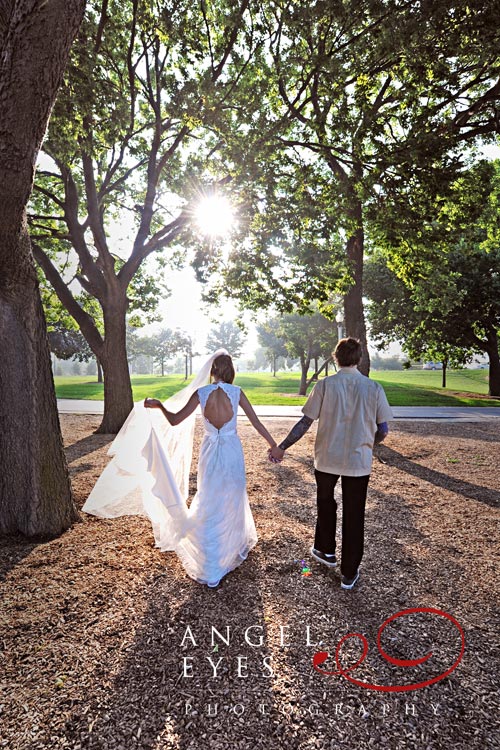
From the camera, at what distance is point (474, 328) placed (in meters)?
24.1

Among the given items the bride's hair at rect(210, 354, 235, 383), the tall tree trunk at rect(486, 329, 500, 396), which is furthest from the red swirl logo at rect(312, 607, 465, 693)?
the tall tree trunk at rect(486, 329, 500, 396)

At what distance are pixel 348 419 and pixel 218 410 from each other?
4.24 ft

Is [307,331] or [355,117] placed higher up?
[355,117]

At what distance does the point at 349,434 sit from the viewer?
3.43 metres

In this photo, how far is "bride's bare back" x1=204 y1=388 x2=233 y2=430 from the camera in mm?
3830

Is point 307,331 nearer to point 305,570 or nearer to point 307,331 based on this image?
point 307,331

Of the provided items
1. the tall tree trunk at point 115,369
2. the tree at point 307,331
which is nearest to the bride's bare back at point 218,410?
the tall tree trunk at point 115,369

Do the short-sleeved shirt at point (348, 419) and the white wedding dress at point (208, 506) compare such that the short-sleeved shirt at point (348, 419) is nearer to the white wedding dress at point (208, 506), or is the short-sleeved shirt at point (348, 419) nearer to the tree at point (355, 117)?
the white wedding dress at point (208, 506)

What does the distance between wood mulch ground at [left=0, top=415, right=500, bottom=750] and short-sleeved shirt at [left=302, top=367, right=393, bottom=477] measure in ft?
4.04

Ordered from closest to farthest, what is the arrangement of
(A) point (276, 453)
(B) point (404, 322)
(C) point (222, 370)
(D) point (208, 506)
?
(D) point (208, 506) < (A) point (276, 453) < (C) point (222, 370) < (B) point (404, 322)

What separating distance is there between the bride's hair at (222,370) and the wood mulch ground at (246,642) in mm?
2000

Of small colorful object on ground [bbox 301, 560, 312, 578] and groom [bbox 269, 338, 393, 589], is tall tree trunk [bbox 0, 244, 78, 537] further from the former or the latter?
groom [bbox 269, 338, 393, 589]

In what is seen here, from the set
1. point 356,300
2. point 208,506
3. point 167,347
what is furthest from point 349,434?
point 167,347

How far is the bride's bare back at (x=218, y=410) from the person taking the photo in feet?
12.6
